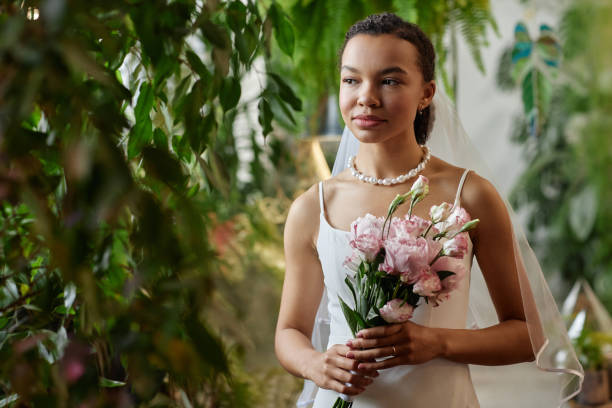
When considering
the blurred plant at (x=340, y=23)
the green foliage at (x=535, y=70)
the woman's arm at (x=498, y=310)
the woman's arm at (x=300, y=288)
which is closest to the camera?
the woman's arm at (x=498, y=310)

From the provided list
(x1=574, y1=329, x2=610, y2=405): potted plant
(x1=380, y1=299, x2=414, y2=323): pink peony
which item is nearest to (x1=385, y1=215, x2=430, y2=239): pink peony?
(x1=380, y1=299, x2=414, y2=323): pink peony

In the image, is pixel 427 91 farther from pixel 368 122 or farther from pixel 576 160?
pixel 576 160

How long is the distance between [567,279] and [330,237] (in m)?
4.03

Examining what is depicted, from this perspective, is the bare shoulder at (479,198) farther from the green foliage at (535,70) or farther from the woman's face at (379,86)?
the green foliage at (535,70)

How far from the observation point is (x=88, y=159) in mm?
448

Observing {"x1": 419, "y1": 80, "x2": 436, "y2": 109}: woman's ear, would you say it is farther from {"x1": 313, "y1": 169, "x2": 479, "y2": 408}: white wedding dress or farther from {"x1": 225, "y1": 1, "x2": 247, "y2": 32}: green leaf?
{"x1": 225, "y1": 1, "x2": 247, "y2": 32}: green leaf

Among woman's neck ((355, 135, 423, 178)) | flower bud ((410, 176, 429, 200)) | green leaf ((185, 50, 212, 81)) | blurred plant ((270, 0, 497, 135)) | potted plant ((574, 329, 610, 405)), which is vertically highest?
blurred plant ((270, 0, 497, 135))

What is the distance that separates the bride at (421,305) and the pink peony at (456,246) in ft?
0.49

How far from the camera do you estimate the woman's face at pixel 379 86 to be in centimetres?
115

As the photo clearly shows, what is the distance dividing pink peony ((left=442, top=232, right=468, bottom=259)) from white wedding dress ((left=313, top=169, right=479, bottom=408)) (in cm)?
14

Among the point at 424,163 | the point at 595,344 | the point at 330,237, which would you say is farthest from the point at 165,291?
the point at 595,344

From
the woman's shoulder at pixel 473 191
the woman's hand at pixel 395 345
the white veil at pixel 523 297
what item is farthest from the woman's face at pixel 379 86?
the woman's hand at pixel 395 345

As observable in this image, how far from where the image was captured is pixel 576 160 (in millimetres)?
4477

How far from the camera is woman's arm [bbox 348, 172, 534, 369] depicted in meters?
1.11
